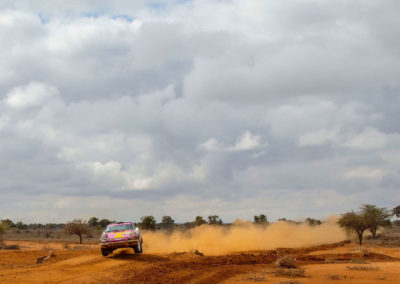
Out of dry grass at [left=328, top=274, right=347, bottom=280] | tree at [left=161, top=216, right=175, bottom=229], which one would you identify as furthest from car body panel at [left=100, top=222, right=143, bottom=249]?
tree at [left=161, top=216, right=175, bottom=229]

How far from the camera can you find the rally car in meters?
27.2

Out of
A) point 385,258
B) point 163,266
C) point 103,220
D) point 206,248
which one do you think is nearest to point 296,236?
point 206,248

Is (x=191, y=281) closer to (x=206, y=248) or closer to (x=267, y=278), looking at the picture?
(x=267, y=278)

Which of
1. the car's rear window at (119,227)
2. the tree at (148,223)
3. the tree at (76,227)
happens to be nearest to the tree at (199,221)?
the tree at (148,223)

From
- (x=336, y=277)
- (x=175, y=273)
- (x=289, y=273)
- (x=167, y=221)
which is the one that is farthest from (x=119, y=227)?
(x=167, y=221)

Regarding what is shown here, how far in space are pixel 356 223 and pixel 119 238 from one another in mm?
31757

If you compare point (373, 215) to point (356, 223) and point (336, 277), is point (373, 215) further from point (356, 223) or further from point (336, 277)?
point (336, 277)

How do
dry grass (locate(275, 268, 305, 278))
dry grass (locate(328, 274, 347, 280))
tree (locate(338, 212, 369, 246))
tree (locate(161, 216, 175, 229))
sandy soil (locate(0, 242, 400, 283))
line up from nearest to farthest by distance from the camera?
1. sandy soil (locate(0, 242, 400, 283))
2. dry grass (locate(328, 274, 347, 280))
3. dry grass (locate(275, 268, 305, 278))
4. tree (locate(338, 212, 369, 246))
5. tree (locate(161, 216, 175, 229))

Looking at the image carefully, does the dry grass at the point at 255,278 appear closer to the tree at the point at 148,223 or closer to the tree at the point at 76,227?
the tree at the point at 76,227

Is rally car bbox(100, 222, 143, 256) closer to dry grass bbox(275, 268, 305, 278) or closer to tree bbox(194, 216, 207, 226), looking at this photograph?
dry grass bbox(275, 268, 305, 278)

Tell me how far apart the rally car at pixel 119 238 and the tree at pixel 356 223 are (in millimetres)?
29940

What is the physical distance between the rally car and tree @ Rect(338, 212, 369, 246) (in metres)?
29.9

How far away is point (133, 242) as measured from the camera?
27688mm

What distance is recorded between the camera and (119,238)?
89.5 ft
